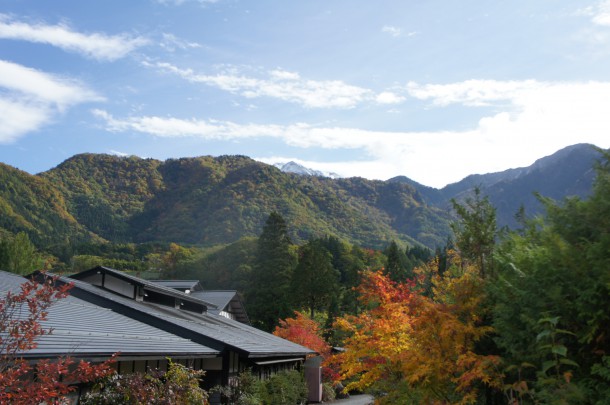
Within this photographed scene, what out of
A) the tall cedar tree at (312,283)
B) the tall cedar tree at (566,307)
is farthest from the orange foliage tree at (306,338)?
the tall cedar tree at (566,307)

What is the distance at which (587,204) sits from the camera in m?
6.72

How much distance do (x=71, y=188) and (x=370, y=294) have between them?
95.0m

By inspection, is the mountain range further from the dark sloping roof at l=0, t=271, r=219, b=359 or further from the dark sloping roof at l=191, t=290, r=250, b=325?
the dark sloping roof at l=0, t=271, r=219, b=359

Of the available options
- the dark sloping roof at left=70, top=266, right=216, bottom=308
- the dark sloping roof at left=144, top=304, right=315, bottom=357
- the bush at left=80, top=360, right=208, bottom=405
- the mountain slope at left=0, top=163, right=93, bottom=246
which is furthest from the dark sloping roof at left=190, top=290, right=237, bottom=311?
the mountain slope at left=0, top=163, right=93, bottom=246

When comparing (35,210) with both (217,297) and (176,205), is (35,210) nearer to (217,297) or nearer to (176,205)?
(176,205)

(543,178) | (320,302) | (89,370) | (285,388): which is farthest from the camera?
(543,178)

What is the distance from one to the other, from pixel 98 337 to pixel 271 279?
40.0 meters

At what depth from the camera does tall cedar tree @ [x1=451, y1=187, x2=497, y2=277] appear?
9.80 metres

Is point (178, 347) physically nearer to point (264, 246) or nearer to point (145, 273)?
point (264, 246)

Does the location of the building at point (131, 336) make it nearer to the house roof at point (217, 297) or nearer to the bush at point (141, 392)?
the bush at point (141, 392)

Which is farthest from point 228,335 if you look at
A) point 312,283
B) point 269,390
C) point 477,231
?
point 312,283

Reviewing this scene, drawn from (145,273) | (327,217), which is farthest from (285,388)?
(327,217)

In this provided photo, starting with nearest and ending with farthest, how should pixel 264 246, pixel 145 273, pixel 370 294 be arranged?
pixel 370 294 < pixel 264 246 < pixel 145 273

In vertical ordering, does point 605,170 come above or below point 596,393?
A: above
